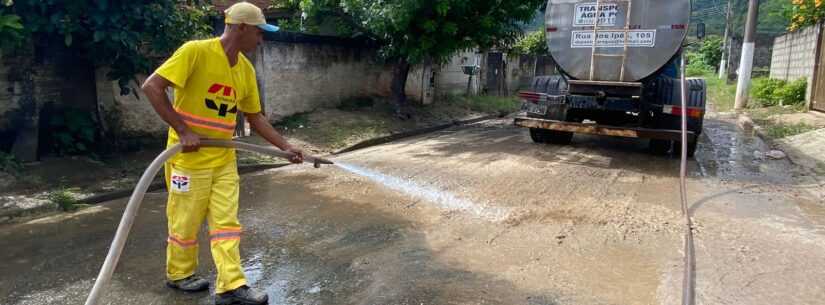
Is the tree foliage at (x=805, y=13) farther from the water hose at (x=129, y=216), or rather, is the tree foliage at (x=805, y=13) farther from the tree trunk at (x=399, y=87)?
the water hose at (x=129, y=216)

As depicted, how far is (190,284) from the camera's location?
3.29 metres

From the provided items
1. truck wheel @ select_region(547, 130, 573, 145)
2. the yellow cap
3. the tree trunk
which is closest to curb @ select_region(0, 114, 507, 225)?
the tree trunk

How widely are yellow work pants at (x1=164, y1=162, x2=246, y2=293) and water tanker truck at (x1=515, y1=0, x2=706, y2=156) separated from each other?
229 inches

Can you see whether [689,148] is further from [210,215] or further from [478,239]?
[210,215]

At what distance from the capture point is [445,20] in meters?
9.78

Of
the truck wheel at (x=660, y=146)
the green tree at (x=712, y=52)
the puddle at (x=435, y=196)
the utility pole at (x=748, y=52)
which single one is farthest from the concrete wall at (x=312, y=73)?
the green tree at (x=712, y=52)

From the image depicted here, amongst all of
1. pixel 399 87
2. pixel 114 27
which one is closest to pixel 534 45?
pixel 399 87

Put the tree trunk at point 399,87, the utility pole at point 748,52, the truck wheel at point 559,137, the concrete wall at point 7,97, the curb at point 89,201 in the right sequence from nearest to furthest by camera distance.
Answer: the curb at point 89,201, the concrete wall at point 7,97, the truck wheel at point 559,137, the tree trunk at point 399,87, the utility pole at point 748,52

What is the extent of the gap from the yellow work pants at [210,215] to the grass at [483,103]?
11837mm

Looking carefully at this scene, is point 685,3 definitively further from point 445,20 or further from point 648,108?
point 445,20

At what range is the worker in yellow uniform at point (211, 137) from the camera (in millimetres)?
2982

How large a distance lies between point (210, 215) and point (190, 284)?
49cm


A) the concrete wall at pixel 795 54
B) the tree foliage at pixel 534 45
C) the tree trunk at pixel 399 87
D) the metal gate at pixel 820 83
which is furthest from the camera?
the tree foliage at pixel 534 45

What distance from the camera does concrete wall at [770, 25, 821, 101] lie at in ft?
40.5
